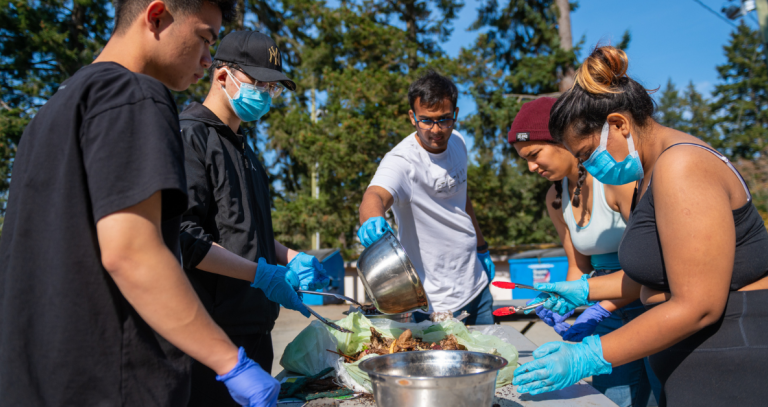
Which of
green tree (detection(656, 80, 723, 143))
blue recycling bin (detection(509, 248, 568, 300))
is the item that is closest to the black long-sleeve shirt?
blue recycling bin (detection(509, 248, 568, 300))

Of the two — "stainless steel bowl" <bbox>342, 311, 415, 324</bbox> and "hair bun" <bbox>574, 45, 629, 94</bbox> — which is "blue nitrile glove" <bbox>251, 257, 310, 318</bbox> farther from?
"hair bun" <bbox>574, 45, 629, 94</bbox>

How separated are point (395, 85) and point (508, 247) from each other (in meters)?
4.58

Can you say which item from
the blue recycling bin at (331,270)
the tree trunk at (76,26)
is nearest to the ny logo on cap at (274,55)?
the blue recycling bin at (331,270)

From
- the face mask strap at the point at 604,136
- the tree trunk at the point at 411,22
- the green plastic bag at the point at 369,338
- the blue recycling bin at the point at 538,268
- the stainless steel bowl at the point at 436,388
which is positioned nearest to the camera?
the stainless steel bowl at the point at 436,388

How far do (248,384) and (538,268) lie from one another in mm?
7774

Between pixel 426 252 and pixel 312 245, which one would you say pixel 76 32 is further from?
pixel 426 252

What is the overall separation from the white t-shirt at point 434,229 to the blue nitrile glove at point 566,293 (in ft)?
2.34

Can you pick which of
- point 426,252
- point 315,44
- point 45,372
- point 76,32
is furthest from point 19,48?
point 45,372

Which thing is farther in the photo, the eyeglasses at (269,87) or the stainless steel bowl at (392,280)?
the eyeglasses at (269,87)

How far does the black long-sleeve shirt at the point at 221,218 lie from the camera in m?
1.71

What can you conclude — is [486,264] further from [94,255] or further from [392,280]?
[94,255]

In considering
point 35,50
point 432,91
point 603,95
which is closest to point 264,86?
point 432,91

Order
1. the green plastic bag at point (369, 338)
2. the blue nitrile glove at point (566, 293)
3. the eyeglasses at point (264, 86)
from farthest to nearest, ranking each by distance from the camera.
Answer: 1. the blue nitrile glove at point (566, 293)
2. the eyeglasses at point (264, 86)
3. the green plastic bag at point (369, 338)

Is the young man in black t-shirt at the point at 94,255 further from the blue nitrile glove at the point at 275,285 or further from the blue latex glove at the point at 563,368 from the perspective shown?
the blue latex glove at the point at 563,368
